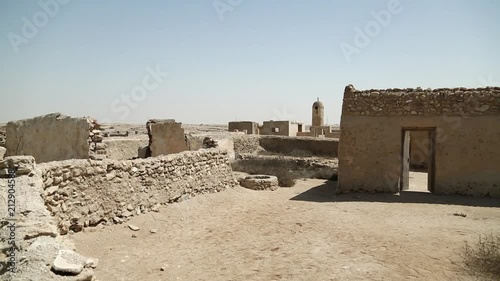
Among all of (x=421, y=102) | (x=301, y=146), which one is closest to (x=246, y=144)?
(x=301, y=146)

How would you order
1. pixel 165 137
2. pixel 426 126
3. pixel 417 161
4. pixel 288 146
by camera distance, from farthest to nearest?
1. pixel 288 146
2. pixel 417 161
3. pixel 165 137
4. pixel 426 126

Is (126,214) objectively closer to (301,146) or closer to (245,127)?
(301,146)

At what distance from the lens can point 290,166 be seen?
1655 cm

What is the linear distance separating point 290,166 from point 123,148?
776 centimetres

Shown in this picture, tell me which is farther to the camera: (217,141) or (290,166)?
(290,166)

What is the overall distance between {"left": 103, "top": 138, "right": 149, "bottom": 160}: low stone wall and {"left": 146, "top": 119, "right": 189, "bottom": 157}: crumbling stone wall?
103 cm

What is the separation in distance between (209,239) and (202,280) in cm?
177

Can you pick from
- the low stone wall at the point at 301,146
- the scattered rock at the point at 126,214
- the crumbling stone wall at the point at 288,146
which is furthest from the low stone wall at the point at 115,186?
the low stone wall at the point at 301,146

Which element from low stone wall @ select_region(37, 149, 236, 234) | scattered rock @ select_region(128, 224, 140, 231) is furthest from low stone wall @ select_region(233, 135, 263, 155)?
scattered rock @ select_region(128, 224, 140, 231)

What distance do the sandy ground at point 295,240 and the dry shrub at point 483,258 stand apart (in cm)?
18

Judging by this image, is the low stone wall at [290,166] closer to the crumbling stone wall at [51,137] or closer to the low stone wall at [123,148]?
the low stone wall at [123,148]

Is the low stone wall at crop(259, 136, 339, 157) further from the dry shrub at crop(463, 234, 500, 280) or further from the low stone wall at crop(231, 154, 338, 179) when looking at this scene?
the dry shrub at crop(463, 234, 500, 280)

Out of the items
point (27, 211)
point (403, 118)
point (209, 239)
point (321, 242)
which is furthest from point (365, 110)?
point (27, 211)

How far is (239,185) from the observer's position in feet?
38.3
